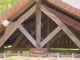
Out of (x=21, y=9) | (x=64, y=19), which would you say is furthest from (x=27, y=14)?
(x=64, y=19)

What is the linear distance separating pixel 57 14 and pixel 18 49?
2.87 metres

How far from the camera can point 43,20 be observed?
31.8 ft

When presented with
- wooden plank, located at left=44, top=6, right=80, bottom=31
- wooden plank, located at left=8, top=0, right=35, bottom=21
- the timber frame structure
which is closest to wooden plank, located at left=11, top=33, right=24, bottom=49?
the timber frame structure

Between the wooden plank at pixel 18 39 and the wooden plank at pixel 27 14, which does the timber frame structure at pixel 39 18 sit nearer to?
the wooden plank at pixel 27 14

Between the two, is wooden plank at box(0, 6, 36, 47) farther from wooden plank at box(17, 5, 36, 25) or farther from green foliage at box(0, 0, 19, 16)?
green foliage at box(0, 0, 19, 16)

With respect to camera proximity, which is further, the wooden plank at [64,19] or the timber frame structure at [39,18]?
the wooden plank at [64,19]

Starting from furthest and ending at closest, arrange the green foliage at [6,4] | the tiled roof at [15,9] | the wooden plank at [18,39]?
1. the green foliage at [6,4]
2. the wooden plank at [18,39]
3. the tiled roof at [15,9]

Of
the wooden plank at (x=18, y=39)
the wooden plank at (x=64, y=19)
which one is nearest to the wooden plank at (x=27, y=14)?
the wooden plank at (x=64, y=19)

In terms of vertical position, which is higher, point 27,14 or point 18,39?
point 27,14

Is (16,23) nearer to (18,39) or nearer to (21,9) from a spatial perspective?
(21,9)

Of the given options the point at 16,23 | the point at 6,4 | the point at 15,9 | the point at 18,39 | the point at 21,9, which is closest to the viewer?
the point at 15,9

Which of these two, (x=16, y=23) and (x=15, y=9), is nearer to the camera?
(x=15, y=9)

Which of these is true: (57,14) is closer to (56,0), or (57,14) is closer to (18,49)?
(56,0)

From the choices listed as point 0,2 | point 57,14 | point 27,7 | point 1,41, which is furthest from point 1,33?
point 0,2
